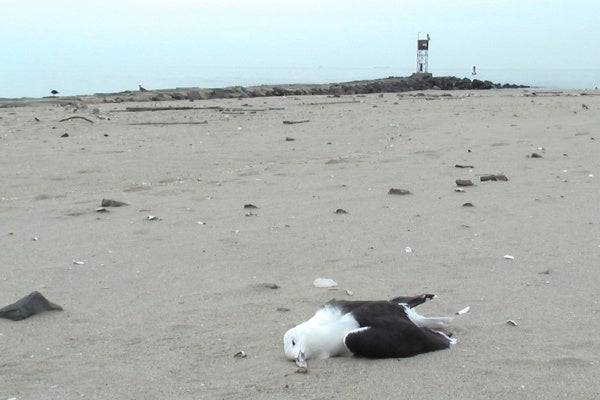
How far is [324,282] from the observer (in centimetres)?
390

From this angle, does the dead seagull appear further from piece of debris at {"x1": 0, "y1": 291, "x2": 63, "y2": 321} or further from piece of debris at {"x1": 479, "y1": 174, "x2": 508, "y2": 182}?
piece of debris at {"x1": 479, "y1": 174, "x2": 508, "y2": 182}

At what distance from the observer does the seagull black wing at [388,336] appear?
287 cm

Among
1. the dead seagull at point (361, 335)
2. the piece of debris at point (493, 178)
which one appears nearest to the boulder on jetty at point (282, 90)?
the piece of debris at point (493, 178)

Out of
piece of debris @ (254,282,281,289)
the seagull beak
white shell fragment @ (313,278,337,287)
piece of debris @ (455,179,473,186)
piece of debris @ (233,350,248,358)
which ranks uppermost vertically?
piece of debris @ (455,179,473,186)

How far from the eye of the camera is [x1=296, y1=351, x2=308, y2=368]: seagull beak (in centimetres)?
281

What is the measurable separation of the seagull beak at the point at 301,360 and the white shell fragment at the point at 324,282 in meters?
1.03

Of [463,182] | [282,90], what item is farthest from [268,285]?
[282,90]

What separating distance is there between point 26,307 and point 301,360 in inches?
56.6

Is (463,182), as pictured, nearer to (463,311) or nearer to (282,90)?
(463,311)

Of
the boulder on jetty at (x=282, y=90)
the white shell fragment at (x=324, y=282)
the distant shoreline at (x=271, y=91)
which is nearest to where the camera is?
the white shell fragment at (x=324, y=282)

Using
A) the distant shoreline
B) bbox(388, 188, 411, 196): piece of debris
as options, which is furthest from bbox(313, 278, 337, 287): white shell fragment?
the distant shoreline

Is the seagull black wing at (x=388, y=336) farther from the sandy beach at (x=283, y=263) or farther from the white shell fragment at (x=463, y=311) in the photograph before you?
the white shell fragment at (x=463, y=311)

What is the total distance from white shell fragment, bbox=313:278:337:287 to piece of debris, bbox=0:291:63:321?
134cm

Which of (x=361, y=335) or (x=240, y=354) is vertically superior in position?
(x=361, y=335)
